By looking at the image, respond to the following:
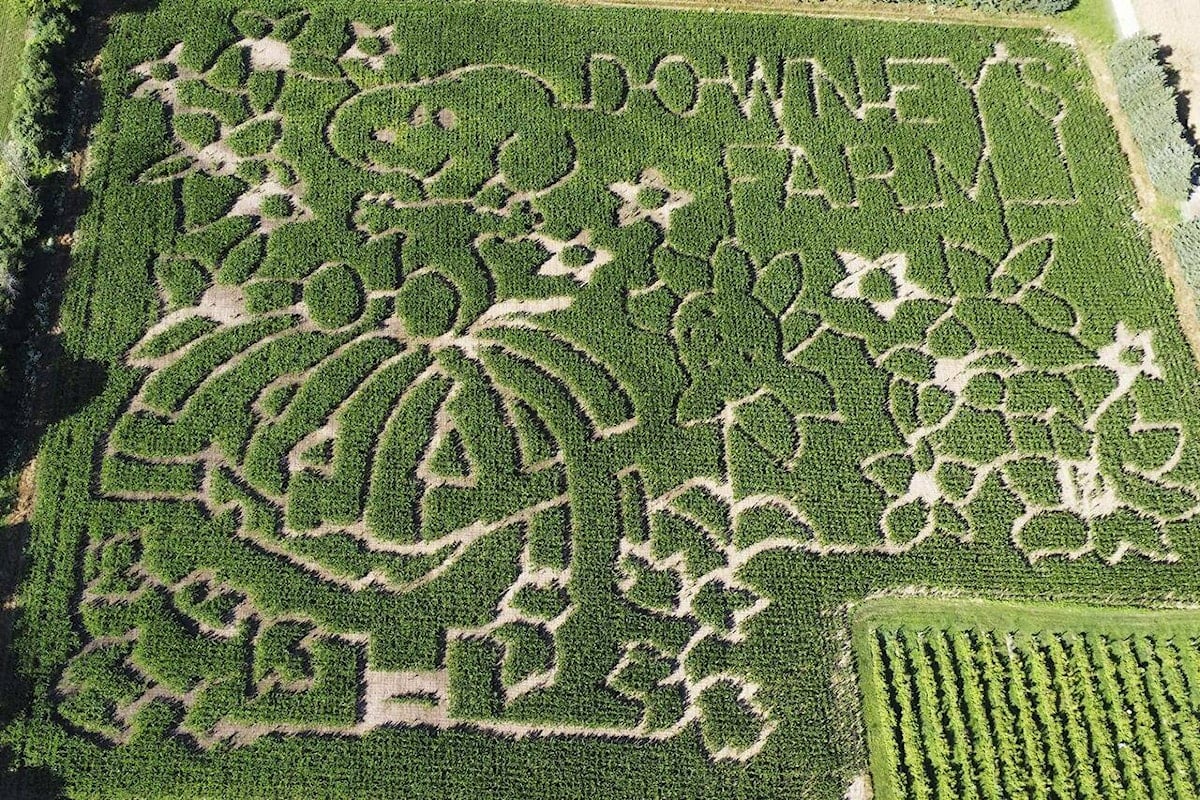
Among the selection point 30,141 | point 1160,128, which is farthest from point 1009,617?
point 30,141

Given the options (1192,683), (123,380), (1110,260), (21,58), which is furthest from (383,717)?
(1110,260)

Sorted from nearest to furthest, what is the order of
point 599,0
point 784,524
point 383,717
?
point 383,717 → point 784,524 → point 599,0

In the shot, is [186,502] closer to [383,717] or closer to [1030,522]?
[383,717]

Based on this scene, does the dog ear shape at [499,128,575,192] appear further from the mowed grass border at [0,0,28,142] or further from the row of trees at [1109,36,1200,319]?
the row of trees at [1109,36,1200,319]

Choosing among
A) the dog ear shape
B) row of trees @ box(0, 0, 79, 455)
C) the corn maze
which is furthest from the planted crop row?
row of trees @ box(0, 0, 79, 455)

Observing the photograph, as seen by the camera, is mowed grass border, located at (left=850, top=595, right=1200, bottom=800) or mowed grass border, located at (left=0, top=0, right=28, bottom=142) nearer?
mowed grass border, located at (left=850, top=595, right=1200, bottom=800)

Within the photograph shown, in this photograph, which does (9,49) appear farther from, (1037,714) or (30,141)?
(1037,714)
